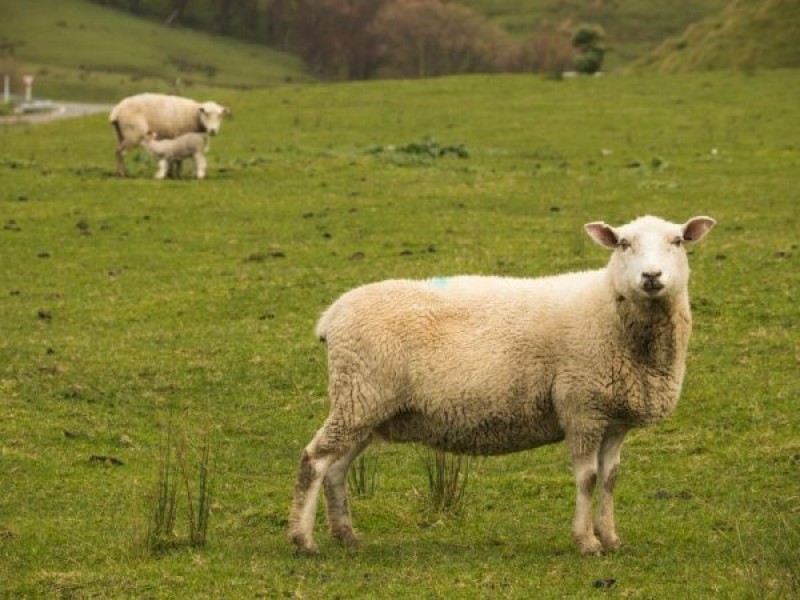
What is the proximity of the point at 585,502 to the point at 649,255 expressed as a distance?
5.89ft

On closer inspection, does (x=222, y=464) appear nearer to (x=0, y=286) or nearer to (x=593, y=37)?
(x=0, y=286)

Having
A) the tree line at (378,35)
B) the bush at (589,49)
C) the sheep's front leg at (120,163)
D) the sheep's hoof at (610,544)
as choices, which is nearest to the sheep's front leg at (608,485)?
the sheep's hoof at (610,544)

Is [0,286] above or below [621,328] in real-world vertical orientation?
below

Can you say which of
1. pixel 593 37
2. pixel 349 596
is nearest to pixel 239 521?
pixel 349 596

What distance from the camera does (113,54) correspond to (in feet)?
323

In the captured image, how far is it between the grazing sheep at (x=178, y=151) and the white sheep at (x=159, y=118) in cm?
58

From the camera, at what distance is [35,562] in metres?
10.6

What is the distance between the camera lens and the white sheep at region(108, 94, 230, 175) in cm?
3284

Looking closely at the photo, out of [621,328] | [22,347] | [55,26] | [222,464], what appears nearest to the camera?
[621,328]

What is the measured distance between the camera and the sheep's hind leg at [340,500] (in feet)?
34.9

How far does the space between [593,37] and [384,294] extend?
154 ft

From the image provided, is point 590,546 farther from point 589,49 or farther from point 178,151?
point 589,49

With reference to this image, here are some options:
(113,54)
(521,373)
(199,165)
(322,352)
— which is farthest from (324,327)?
(113,54)

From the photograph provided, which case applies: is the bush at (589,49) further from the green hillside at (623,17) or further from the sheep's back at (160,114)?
the green hillside at (623,17)
